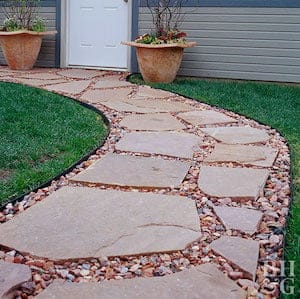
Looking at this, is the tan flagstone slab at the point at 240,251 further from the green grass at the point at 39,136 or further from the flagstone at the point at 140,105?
the flagstone at the point at 140,105

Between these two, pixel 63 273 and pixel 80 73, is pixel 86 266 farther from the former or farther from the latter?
pixel 80 73

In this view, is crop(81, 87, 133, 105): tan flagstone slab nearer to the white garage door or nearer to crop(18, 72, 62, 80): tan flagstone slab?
crop(18, 72, 62, 80): tan flagstone slab

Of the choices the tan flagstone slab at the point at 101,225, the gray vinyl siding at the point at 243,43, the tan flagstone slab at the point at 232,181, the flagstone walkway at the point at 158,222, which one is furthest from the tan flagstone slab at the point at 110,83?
the tan flagstone slab at the point at 101,225

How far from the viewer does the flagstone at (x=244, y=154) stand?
8.93ft

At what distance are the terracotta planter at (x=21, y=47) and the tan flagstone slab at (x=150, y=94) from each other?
1886 mm

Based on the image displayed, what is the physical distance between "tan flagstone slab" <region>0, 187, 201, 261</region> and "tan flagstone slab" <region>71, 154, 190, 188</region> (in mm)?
138

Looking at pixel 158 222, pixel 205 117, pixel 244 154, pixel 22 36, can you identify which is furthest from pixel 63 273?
pixel 22 36

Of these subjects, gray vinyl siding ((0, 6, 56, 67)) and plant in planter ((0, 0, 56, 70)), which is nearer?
plant in planter ((0, 0, 56, 70))

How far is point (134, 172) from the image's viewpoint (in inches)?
97.9

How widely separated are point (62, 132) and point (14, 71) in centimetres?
319

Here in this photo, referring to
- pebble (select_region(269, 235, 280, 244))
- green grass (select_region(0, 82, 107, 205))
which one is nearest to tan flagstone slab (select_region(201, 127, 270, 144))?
green grass (select_region(0, 82, 107, 205))

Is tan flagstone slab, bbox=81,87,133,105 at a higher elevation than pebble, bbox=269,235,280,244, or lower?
lower

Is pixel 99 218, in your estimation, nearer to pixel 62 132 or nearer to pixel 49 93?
pixel 62 132

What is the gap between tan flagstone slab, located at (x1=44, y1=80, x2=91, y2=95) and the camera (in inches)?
183
